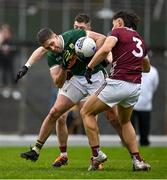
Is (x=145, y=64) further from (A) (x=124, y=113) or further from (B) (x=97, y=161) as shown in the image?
(B) (x=97, y=161)

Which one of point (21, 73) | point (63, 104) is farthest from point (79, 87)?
point (21, 73)

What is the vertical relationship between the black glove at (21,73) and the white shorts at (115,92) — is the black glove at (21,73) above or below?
above

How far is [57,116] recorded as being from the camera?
48.5 ft

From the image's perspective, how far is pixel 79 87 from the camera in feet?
48.7

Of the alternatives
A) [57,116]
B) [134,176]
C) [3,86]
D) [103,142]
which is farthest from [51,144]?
[134,176]

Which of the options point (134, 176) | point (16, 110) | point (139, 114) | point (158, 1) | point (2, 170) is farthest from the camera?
point (158, 1)

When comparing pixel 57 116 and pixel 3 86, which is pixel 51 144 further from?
pixel 57 116

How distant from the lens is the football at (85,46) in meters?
13.9

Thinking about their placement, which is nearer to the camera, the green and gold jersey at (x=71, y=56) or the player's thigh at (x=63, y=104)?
the green and gold jersey at (x=71, y=56)

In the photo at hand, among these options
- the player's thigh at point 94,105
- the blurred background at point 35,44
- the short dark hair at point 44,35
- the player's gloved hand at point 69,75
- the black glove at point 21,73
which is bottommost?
the blurred background at point 35,44

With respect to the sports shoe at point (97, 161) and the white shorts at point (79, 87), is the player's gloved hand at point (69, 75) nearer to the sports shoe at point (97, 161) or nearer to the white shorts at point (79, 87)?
the white shorts at point (79, 87)

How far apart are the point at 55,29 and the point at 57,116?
12487mm

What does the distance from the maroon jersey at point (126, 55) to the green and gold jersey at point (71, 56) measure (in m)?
0.73

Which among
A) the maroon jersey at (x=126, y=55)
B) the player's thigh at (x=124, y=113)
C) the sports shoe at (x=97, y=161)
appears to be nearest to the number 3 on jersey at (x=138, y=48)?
the maroon jersey at (x=126, y=55)
